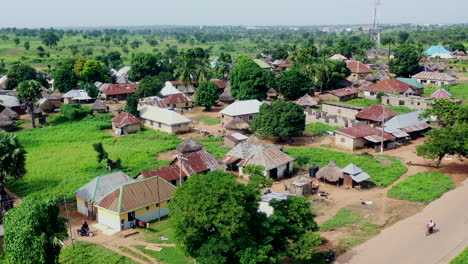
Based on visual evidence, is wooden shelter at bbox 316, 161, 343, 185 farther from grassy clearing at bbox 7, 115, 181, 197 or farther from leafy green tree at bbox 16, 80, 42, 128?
leafy green tree at bbox 16, 80, 42, 128

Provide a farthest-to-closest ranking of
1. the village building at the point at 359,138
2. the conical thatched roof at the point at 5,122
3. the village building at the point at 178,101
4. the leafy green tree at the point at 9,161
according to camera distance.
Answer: the village building at the point at 178,101
the conical thatched roof at the point at 5,122
the village building at the point at 359,138
the leafy green tree at the point at 9,161

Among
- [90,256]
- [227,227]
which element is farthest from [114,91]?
[227,227]

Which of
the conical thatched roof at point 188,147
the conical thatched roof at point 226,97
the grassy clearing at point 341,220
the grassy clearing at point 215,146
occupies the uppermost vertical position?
the conical thatched roof at point 226,97

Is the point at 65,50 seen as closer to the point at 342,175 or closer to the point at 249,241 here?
the point at 342,175

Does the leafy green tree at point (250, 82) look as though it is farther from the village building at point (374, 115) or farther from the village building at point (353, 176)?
the village building at point (353, 176)

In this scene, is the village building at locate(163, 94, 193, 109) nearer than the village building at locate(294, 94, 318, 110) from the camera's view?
No

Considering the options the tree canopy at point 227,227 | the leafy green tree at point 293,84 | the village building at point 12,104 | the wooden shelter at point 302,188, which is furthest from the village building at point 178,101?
the tree canopy at point 227,227

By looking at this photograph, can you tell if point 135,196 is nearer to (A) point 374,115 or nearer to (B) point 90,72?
(A) point 374,115

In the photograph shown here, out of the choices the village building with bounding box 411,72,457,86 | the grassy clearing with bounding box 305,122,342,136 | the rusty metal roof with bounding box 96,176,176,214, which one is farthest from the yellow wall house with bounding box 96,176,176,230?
the village building with bounding box 411,72,457,86
